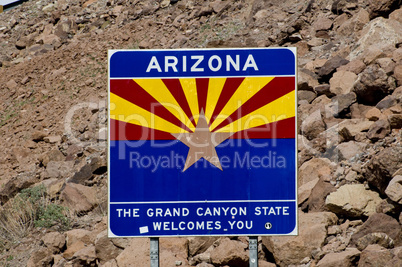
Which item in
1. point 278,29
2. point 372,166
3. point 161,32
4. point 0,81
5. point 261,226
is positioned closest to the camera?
point 261,226

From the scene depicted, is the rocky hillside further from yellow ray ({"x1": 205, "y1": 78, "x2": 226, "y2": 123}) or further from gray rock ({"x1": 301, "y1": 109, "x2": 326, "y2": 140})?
yellow ray ({"x1": 205, "y1": 78, "x2": 226, "y2": 123})

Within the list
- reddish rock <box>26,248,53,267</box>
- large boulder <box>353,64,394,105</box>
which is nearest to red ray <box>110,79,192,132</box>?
reddish rock <box>26,248,53,267</box>

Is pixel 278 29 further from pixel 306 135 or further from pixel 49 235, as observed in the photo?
pixel 49 235

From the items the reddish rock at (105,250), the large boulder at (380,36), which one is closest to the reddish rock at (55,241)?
the reddish rock at (105,250)

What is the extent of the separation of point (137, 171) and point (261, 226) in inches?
33.9

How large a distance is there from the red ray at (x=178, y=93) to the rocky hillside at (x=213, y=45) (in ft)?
8.99

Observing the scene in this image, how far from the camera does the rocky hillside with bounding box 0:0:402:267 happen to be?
6.59m

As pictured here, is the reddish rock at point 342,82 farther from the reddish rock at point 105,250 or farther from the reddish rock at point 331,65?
the reddish rock at point 105,250

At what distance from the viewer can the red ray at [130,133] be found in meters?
3.79

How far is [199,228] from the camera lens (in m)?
3.77

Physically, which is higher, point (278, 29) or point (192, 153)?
point (278, 29)

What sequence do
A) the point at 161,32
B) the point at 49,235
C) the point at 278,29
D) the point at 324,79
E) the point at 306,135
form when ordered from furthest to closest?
the point at 161,32
the point at 278,29
the point at 324,79
the point at 306,135
the point at 49,235

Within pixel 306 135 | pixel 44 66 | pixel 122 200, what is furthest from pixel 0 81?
pixel 122 200

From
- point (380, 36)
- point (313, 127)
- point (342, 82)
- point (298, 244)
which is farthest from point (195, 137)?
point (380, 36)
